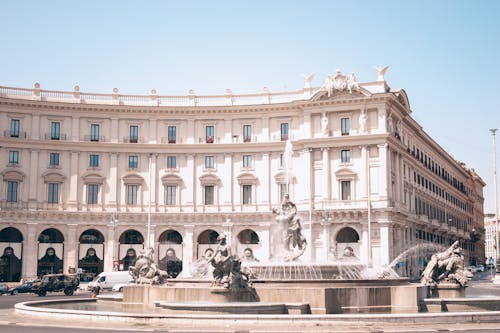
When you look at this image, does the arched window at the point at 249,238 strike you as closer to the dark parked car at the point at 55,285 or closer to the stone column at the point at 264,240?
the stone column at the point at 264,240

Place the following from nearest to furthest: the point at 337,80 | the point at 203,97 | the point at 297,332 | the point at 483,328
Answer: the point at 297,332, the point at 483,328, the point at 337,80, the point at 203,97

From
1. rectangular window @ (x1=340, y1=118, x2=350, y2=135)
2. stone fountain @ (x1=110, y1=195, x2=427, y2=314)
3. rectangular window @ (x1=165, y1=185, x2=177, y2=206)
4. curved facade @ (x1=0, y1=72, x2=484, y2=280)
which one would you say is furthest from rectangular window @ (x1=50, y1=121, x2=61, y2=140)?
→ stone fountain @ (x1=110, y1=195, x2=427, y2=314)

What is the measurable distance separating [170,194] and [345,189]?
18.4 metres

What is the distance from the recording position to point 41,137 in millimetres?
75750

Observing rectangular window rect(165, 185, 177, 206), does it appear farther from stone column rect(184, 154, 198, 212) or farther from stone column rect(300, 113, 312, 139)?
stone column rect(300, 113, 312, 139)

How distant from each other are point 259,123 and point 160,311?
2053 inches

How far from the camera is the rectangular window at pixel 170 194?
76750mm

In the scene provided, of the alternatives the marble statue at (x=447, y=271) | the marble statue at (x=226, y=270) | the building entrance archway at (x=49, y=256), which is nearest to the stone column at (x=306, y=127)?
the building entrance archway at (x=49, y=256)

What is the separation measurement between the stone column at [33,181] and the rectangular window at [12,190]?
140cm

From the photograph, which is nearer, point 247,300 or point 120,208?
point 247,300

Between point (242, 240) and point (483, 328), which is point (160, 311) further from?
point (242, 240)

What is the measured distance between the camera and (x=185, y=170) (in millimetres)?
77250

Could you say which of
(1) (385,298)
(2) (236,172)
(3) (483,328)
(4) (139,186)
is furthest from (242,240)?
(3) (483,328)

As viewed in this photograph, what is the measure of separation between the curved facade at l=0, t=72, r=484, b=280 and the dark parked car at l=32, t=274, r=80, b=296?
71.0 ft
